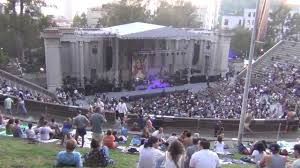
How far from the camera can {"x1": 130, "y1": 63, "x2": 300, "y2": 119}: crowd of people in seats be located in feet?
93.8

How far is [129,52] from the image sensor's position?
50.2 metres

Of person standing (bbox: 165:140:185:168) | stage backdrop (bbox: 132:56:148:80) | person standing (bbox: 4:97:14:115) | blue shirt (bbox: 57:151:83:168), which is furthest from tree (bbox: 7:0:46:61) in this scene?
person standing (bbox: 165:140:185:168)

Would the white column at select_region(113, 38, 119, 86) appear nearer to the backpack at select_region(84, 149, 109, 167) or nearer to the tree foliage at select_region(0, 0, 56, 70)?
the tree foliage at select_region(0, 0, 56, 70)

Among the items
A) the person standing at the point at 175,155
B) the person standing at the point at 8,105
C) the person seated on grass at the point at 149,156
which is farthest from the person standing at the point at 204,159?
the person standing at the point at 8,105

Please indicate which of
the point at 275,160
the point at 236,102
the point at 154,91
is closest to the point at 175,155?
the point at 275,160

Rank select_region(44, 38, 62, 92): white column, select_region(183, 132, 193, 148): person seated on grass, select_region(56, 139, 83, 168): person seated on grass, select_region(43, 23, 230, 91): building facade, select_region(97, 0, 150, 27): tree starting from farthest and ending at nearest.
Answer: select_region(97, 0, 150, 27): tree < select_region(43, 23, 230, 91): building facade < select_region(44, 38, 62, 92): white column < select_region(183, 132, 193, 148): person seated on grass < select_region(56, 139, 83, 168): person seated on grass

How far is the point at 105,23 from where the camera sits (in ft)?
217

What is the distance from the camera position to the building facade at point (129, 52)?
4372cm

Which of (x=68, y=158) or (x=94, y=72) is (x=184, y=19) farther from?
(x=68, y=158)

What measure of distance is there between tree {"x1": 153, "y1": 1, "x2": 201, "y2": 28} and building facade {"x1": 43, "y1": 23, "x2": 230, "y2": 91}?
38.7ft

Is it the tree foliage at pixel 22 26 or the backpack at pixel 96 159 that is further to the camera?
the tree foliage at pixel 22 26

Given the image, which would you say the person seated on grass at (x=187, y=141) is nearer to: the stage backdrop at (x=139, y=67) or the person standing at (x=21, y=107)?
the person standing at (x=21, y=107)

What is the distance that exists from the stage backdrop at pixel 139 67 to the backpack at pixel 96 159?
40241 millimetres

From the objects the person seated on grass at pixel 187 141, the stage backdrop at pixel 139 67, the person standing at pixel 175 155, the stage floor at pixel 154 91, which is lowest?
the stage floor at pixel 154 91
